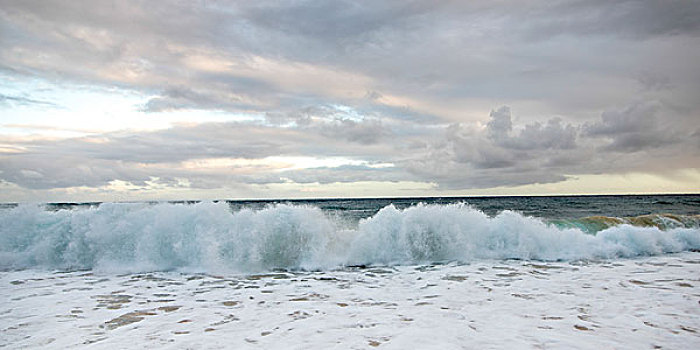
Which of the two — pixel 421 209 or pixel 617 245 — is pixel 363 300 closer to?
pixel 421 209

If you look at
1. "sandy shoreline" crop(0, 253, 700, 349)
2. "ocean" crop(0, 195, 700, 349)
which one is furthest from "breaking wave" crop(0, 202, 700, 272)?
"sandy shoreline" crop(0, 253, 700, 349)

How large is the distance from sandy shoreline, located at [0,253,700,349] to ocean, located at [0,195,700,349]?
0.11 feet

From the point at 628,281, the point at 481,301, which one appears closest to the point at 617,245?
the point at 628,281

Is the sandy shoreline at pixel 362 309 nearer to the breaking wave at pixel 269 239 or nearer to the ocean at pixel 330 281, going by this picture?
the ocean at pixel 330 281

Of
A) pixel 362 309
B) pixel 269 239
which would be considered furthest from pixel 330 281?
pixel 269 239

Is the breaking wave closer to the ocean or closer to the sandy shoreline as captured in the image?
the ocean

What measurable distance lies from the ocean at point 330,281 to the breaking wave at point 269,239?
0.04 meters

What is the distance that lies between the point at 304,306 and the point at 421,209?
6576 mm

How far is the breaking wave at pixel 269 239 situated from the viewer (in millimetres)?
9898

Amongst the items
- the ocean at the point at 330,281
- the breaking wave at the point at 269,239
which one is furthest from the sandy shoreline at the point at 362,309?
the breaking wave at the point at 269,239

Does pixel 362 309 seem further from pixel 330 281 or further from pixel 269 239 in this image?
pixel 269 239

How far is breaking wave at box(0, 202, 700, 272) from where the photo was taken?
990 centimetres

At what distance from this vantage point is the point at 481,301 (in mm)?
6109

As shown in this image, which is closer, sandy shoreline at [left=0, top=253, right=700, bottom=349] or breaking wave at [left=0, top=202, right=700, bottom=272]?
sandy shoreline at [left=0, top=253, right=700, bottom=349]
